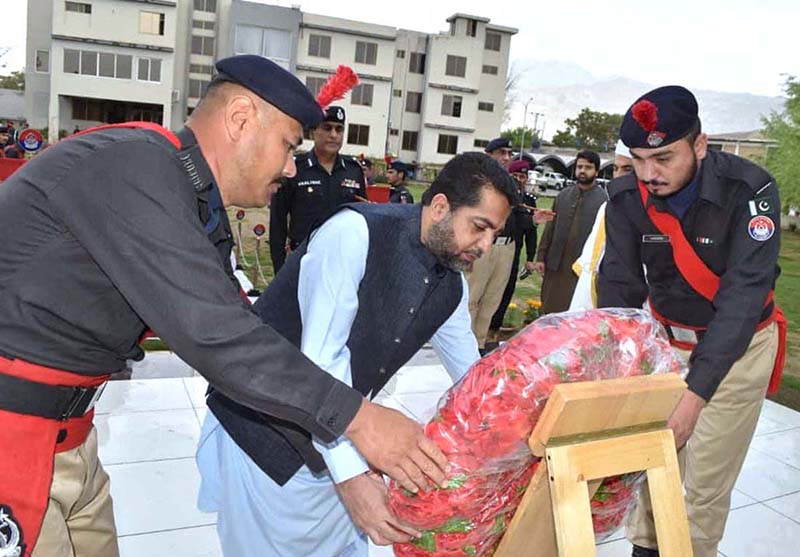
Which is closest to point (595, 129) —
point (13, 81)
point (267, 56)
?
point (267, 56)

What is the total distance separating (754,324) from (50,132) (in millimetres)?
29962

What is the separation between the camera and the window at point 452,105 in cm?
3228

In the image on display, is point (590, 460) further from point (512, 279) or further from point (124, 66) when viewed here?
point (124, 66)

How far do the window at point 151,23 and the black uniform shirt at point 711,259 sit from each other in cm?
2785

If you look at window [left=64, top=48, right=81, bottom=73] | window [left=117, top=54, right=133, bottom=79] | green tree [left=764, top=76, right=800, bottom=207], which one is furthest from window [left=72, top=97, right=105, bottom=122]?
green tree [left=764, top=76, right=800, bottom=207]

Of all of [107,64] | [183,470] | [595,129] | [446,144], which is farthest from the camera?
[595,129]

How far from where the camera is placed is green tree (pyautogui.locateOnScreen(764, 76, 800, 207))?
2264 centimetres

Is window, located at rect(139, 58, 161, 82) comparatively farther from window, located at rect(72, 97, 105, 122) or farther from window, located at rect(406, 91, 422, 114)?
window, located at rect(406, 91, 422, 114)

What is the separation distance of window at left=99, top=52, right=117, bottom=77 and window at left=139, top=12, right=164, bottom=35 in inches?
63.3

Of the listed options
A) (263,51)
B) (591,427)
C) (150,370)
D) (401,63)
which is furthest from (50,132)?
(591,427)

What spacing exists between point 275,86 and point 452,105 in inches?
1273

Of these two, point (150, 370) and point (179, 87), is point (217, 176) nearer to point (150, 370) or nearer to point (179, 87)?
point (150, 370)

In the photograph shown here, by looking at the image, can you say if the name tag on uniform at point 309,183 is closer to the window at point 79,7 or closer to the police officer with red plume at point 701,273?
the police officer with red plume at point 701,273

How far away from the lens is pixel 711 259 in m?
2.11
